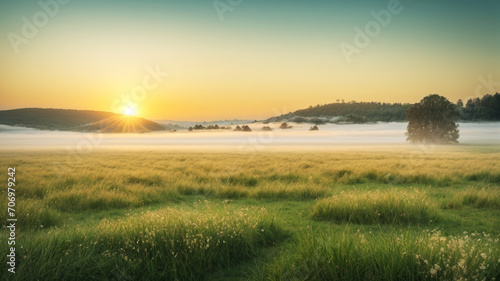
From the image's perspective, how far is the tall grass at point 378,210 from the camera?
10375 mm

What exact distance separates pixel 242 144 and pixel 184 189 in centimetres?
4116

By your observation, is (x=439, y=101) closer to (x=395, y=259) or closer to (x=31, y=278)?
(x=395, y=259)

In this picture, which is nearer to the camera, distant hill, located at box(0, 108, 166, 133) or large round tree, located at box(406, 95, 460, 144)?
large round tree, located at box(406, 95, 460, 144)

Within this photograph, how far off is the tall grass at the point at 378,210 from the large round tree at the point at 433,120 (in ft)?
163

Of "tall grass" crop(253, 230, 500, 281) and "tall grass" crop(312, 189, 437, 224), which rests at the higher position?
"tall grass" crop(253, 230, 500, 281)

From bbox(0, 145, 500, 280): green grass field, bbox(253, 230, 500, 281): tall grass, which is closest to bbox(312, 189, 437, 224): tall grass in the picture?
bbox(0, 145, 500, 280): green grass field

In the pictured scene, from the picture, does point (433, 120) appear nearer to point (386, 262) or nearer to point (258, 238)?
point (258, 238)

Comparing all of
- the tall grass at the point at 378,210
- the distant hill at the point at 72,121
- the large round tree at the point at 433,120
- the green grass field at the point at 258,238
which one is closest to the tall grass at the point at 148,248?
the green grass field at the point at 258,238

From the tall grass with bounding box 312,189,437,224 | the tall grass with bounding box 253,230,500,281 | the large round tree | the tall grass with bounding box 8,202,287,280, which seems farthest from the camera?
the large round tree

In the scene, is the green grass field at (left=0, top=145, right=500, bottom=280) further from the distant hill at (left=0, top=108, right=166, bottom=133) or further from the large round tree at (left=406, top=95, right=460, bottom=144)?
the distant hill at (left=0, top=108, right=166, bottom=133)

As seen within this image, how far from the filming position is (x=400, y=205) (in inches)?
419

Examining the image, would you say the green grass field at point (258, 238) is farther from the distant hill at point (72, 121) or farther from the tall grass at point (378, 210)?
the distant hill at point (72, 121)

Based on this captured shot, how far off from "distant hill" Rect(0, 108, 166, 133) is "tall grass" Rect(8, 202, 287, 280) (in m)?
84.9

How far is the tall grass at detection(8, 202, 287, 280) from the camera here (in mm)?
6270
